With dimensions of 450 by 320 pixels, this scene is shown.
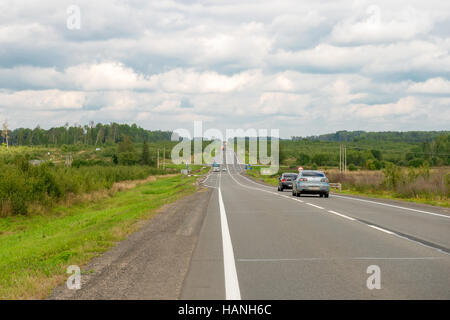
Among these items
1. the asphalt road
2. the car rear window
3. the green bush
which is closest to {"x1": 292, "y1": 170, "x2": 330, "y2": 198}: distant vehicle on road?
the car rear window

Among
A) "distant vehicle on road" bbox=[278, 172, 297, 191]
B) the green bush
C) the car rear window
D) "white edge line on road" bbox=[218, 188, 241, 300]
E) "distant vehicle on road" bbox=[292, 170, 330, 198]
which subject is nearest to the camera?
"white edge line on road" bbox=[218, 188, 241, 300]

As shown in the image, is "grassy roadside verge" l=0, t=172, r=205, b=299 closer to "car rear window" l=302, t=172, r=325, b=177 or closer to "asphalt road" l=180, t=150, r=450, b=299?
"asphalt road" l=180, t=150, r=450, b=299

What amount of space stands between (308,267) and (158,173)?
113558 mm

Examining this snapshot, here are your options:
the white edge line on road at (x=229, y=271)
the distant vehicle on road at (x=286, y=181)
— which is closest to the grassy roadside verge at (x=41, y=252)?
the white edge line on road at (x=229, y=271)

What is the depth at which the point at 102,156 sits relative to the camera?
17012 cm

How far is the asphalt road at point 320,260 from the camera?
256 inches

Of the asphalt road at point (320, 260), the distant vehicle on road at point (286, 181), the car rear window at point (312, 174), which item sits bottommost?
the distant vehicle on road at point (286, 181)

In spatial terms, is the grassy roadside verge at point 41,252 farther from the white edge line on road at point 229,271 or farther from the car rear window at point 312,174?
the car rear window at point 312,174

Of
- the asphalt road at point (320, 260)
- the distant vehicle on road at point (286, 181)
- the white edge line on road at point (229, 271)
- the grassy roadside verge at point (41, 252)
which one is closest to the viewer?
the white edge line on road at point (229, 271)

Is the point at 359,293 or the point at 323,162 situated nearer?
the point at 359,293

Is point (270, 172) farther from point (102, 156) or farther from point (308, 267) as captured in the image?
point (308, 267)

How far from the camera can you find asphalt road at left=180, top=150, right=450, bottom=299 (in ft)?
21.3

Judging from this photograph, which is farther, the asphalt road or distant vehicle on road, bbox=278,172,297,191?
distant vehicle on road, bbox=278,172,297,191
